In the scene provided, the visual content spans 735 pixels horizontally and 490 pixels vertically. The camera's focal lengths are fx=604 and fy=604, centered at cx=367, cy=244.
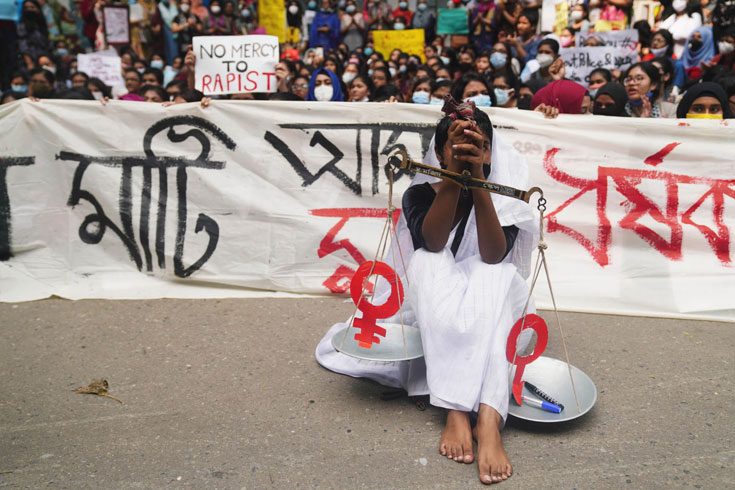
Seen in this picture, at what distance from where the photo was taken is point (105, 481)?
6.31ft

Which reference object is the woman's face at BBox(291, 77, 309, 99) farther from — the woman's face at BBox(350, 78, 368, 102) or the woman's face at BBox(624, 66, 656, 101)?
the woman's face at BBox(624, 66, 656, 101)

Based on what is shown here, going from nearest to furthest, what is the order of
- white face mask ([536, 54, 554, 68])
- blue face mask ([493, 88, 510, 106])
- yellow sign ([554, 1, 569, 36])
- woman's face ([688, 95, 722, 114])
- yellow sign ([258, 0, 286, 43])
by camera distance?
woman's face ([688, 95, 722, 114]), blue face mask ([493, 88, 510, 106]), white face mask ([536, 54, 554, 68]), yellow sign ([554, 1, 569, 36]), yellow sign ([258, 0, 286, 43])

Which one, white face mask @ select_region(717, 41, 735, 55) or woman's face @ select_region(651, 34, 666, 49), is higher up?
woman's face @ select_region(651, 34, 666, 49)

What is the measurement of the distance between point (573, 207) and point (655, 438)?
174 centimetres

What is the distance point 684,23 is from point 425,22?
332 cm

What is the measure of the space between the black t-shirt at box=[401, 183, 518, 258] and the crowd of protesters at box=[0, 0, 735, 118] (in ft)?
5.06

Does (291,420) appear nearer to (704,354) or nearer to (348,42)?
(704,354)

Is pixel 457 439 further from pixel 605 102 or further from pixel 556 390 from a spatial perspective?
pixel 605 102

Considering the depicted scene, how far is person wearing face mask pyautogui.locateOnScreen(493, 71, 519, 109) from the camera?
188 inches

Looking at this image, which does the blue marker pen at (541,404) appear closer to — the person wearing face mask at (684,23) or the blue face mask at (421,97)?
the blue face mask at (421,97)

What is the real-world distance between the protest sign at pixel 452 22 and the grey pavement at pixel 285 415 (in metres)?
5.51

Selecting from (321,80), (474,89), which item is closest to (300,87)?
(321,80)

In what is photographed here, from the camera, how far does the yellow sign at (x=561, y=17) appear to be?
687cm

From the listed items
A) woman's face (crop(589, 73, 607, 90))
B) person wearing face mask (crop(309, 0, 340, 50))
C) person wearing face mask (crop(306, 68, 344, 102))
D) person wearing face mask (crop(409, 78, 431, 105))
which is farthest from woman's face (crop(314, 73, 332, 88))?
person wearing face mask (crop(309, 0, 340, 50))
